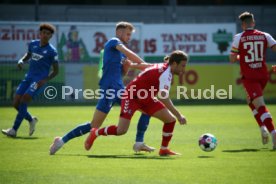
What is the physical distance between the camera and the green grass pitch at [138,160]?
841cm

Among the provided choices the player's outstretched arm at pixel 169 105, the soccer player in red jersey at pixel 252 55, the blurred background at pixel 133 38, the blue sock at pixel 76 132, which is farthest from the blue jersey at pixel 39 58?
the blurred background at pixel 133 38

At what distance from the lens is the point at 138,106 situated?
10.4 meters

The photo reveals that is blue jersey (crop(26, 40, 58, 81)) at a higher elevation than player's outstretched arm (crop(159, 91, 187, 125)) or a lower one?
higher

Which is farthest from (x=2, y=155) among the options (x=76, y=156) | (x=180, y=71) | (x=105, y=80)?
(x=180, y=71)

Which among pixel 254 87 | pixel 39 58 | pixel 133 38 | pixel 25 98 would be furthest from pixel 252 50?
pixel 133 38

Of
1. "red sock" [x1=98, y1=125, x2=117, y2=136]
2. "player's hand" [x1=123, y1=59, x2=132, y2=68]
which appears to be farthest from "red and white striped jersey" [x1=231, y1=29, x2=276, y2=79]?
"red sock" [x1=98, y1=125, x2=117, y2=136]

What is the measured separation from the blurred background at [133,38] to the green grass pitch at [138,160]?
945cm

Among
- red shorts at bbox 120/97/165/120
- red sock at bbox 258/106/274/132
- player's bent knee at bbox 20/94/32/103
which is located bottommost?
red sock at bbox 258/106/274/132

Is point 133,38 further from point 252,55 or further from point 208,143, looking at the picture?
point 208,143

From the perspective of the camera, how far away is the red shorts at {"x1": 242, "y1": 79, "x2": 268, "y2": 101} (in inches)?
468

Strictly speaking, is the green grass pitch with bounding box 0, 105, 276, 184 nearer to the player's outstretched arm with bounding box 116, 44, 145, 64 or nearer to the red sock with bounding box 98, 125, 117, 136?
the red sock with bounding box 98, 125, 117, 136

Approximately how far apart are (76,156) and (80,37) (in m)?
16.2

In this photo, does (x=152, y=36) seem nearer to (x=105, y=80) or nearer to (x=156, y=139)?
(x=156, y=139)

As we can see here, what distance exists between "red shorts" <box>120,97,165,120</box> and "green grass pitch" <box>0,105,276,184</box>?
2.27 ft
